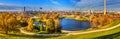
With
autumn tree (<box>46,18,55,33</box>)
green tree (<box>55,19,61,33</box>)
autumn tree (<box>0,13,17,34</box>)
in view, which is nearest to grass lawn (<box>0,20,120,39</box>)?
autumn tree (<box>0,13,17,34</box>)

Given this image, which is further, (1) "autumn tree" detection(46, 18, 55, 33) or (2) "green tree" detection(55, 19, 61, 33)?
(2) "green tree" detection(55, 19, 61, 33)

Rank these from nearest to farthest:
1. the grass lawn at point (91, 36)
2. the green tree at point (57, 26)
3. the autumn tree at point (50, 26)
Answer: the grass lawn at point (91, 36) < the autumn tree at point (50, 26) < the green tree at point (57, 26)

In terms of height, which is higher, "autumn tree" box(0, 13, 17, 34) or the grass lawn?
"autumn tree" box(0, 13, 17, 34)

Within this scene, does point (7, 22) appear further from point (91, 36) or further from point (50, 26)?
point (91, 36)

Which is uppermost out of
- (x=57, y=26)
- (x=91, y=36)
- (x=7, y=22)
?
(x=7, y=22)

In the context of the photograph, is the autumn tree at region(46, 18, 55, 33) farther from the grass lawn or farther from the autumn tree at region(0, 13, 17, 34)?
the autumn tree at region(0, 13, 17, 34)

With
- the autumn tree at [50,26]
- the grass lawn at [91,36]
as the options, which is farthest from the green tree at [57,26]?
the grass lawn at [91,36]

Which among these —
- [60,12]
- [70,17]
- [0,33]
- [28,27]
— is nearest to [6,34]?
[0,33]

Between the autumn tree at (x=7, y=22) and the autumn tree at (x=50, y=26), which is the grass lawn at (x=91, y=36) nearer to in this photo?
the autumn tree at (x=7, y=22)

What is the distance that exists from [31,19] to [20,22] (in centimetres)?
73

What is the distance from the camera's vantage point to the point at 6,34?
12.7 meters

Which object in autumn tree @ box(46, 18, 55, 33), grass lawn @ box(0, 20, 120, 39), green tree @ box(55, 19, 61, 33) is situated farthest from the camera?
green tree @ box(55, 19, 61, 33)

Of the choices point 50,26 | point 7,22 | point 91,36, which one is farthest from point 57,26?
point 7,22

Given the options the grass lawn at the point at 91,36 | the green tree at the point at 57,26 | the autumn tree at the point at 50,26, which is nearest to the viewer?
the grass lawn at the point at 91,36
